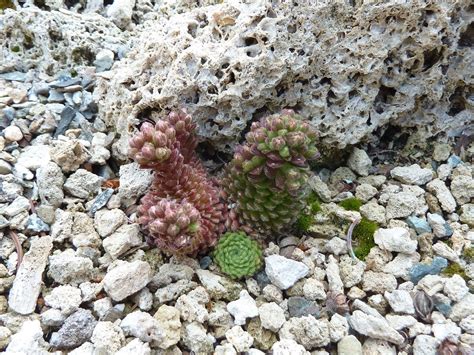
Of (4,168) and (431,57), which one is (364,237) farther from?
(4,168)

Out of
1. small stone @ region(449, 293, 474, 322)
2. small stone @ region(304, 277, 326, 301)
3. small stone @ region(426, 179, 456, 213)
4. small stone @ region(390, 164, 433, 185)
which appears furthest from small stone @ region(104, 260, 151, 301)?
small stone @ region(426, 179, 456, 213)

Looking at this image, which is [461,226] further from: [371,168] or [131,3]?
[131,3]

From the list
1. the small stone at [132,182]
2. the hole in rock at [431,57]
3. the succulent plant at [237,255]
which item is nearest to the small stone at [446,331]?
the succulent plant at [237,255]

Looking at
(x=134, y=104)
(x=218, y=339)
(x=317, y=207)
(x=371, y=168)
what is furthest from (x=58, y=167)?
(x=371, y=168)

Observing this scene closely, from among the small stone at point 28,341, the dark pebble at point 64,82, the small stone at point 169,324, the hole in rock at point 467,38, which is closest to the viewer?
the small stone at point 28,341

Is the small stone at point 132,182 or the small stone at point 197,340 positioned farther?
the small stone at point 132,182

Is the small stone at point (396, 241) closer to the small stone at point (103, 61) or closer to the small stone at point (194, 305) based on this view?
the small stone at point (194, 305)
